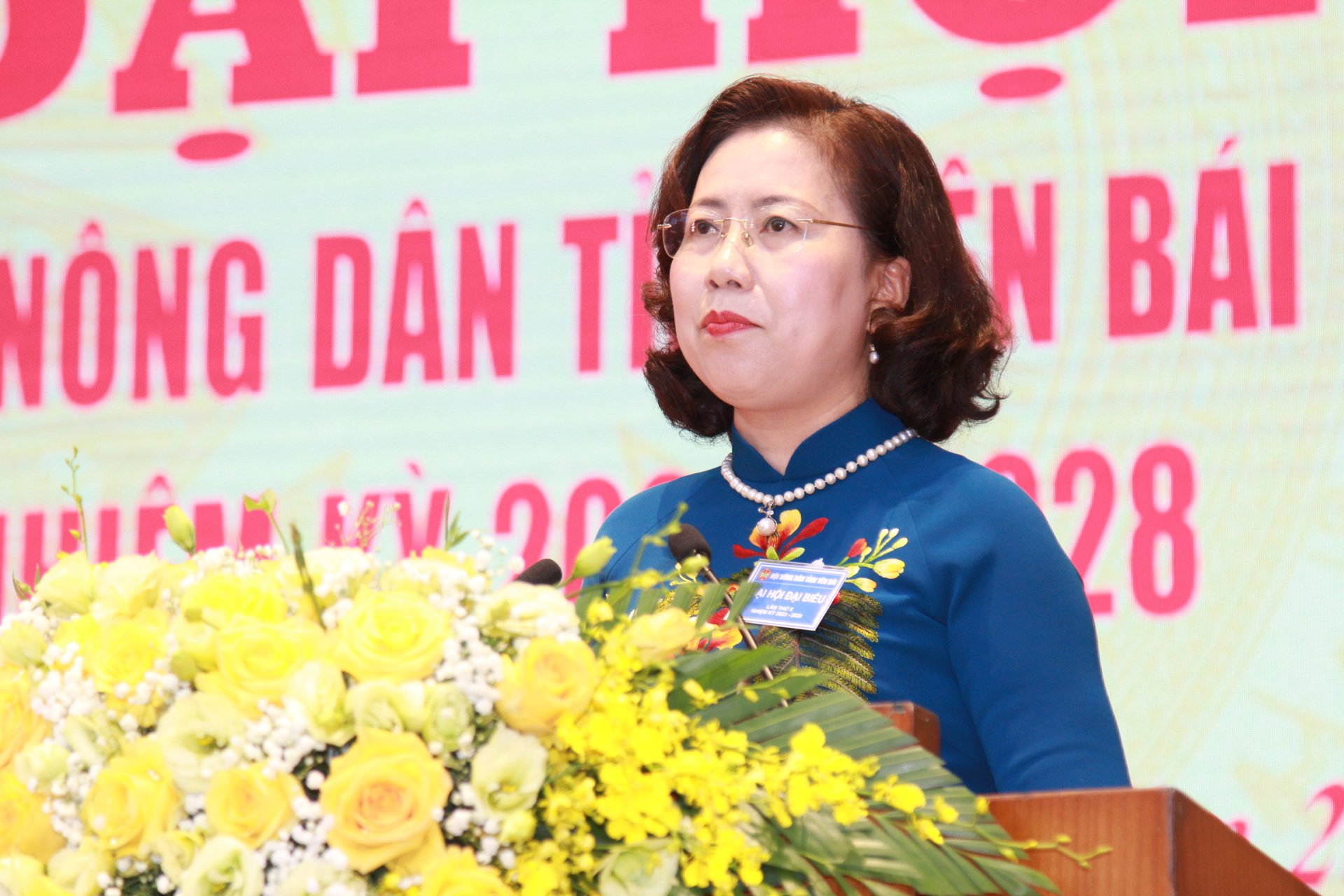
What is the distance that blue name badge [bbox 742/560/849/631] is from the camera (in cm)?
153

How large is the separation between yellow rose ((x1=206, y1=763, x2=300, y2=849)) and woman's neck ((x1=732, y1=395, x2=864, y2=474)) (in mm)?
963

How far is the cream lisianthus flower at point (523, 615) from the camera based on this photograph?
3.20 feet

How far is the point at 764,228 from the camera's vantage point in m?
1.79

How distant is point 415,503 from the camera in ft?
9.12

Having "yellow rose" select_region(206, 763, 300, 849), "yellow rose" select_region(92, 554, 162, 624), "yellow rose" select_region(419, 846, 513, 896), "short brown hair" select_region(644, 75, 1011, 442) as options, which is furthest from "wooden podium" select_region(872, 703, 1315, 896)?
"short brown hair" select_region(644, 75, 1011, 442)

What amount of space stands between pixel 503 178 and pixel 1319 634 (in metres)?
1.41

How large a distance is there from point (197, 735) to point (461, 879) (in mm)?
166

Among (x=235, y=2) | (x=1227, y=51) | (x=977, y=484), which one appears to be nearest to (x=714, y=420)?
(x=977, y=484)

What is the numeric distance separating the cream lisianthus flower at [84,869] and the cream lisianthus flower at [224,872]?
63 mm

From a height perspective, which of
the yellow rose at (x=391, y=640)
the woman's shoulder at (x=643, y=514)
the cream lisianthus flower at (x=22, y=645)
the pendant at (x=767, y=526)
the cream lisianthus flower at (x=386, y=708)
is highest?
the yellow rose at (x=391, y=640)

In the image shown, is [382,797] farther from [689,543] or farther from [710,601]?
[689,543]

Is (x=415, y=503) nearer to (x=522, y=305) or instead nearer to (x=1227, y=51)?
(x=522, y=305)

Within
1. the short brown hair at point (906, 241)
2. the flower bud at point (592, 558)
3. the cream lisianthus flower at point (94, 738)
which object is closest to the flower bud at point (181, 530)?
the cream lisianthus flower at point (94, 738)

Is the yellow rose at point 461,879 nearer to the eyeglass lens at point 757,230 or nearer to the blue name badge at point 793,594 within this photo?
the blue name badge at point 793,594
